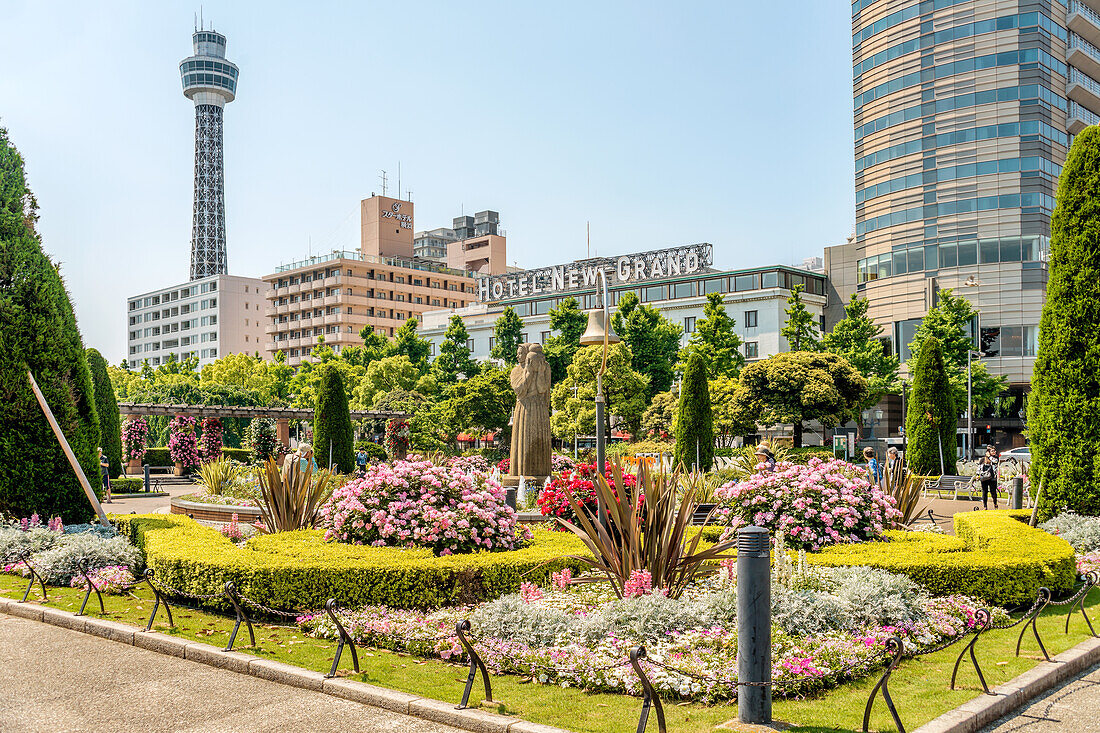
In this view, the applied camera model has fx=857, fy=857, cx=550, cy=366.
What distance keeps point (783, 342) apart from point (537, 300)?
26395 millimetres

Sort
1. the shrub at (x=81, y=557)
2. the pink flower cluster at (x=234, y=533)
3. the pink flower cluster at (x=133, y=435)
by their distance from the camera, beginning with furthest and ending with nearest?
1. the pink flower cluster at (x=133, y=435)
2. the pink flower cluster at (x=234, y=533)
3. the shrub at (x=81, y=557)

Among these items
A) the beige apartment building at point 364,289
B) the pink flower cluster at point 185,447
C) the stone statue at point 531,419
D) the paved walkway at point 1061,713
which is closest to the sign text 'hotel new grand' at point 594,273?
the beige apartment building at point 364,289

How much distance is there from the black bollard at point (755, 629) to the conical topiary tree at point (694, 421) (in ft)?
69.8

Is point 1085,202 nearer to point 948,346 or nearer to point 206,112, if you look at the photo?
point 948,346

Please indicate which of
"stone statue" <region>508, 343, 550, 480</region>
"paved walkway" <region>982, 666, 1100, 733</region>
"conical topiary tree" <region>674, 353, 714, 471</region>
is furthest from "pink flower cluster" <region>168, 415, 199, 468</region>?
"paved walkway" <region>982, 666, 1100, 733</region>

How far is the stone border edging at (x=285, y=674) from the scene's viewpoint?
5.68 meters

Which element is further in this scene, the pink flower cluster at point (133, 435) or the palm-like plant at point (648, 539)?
the pink flower cluster at point (133, 435)

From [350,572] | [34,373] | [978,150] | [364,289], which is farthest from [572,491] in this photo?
[364,289]

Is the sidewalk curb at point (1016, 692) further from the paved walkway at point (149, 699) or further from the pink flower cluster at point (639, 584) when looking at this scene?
the paved walkway at point (149, 699)

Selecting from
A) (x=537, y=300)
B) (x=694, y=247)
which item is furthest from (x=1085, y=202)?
(x=537, y=300)

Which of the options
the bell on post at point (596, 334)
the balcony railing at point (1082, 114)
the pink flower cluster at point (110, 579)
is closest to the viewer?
the pink flower cluster at point (110, 579)

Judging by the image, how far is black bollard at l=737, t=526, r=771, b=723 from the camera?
214 inches

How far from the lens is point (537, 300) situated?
3413 inches

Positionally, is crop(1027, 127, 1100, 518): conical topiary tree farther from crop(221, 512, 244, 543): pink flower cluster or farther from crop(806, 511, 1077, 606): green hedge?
crop(221, 512, 244, 543): pink flower cluster
